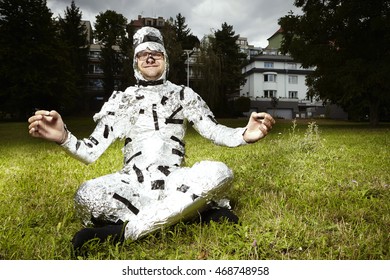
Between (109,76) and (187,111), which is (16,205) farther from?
(109,76)

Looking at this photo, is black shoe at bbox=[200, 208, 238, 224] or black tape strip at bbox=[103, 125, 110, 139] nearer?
black shoe at bbox=[200, 208, 238, 224]

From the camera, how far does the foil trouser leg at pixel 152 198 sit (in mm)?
1959

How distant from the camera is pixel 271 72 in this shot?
11227 mm

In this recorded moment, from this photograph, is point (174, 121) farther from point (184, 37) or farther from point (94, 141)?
point (184, 37)

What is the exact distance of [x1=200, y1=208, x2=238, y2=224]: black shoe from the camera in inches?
87.0

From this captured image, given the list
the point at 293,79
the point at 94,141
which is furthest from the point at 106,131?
the point at 293,79

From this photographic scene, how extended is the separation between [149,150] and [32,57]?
765 centimetres

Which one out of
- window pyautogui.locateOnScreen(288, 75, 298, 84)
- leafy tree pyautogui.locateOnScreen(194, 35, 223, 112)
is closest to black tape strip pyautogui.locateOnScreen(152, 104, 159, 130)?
window pyautogui.locateOnScreen(288, 75, 298, 84)

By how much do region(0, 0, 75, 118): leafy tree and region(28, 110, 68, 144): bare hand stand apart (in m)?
6.34

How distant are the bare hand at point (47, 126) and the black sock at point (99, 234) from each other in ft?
1.78

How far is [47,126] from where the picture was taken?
1.94 m

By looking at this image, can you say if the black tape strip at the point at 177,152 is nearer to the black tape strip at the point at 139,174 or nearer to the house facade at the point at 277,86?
the black tape strip at the point at 139,174

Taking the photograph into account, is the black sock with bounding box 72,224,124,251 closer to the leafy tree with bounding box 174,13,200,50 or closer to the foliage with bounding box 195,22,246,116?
the foliage with bounding box 195,22,246,116
